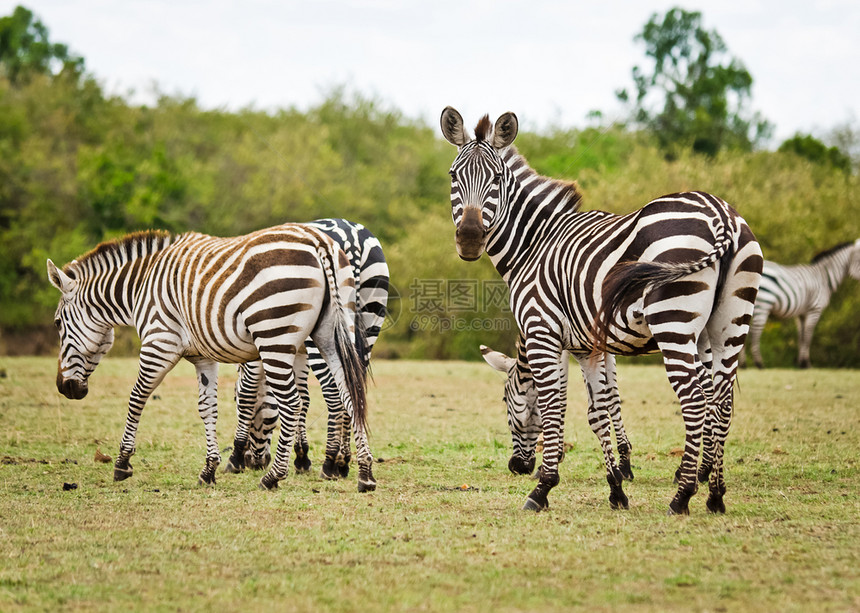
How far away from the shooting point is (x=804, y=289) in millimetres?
18156

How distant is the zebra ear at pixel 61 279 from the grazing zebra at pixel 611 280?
13.3 feet

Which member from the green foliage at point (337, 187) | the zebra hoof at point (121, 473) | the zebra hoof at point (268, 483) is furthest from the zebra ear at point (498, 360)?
the green foliage at point (337, 187)

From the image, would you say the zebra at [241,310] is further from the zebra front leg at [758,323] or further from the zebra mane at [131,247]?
the zebra front leg at [758,323]

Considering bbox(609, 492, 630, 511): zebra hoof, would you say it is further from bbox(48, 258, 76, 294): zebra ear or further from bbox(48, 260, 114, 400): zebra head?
bbox(48, 258, 76, 294): zebra ear

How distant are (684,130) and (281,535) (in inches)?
1388

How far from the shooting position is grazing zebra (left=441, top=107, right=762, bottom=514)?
542cm

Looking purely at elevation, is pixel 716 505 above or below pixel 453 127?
below

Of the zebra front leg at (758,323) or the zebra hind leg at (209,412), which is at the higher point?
the zebra front leg at (758,323)

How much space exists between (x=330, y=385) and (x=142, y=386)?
1.69 meters

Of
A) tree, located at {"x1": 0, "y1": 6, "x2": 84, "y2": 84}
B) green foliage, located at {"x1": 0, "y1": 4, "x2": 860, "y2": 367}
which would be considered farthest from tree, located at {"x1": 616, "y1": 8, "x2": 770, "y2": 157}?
tree, located at {"x1": 0, "y1": 6, "x2": 84, "y2": 84}

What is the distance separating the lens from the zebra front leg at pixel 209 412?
6992mm

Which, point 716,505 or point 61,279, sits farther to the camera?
point 61,279

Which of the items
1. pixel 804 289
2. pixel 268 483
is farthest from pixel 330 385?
pixel 804 289

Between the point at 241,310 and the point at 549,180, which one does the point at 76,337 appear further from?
the point at 549,180
